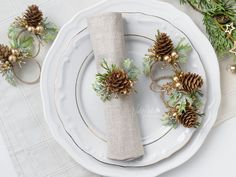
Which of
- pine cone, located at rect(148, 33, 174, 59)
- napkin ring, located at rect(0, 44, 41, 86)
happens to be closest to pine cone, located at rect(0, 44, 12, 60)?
napkin ring, located at rect(0, 44, 41, 86)

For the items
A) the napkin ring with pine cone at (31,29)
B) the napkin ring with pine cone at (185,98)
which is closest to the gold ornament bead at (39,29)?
the napkin ring with pine cone at (31,29)

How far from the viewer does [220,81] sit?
3.08 feet

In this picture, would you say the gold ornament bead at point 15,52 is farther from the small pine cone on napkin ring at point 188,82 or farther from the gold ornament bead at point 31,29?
the small pine cone on napkin ring at point 188,82

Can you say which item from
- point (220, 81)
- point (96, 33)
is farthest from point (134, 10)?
point (220, 81)

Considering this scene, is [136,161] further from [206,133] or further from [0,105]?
[0,105]

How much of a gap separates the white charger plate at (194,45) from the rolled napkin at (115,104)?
35mm

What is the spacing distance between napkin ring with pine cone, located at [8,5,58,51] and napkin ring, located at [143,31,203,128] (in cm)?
20

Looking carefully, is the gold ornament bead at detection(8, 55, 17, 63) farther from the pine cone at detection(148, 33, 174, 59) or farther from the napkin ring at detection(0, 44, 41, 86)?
the pine cone at detection(148, 33, 174, 59)

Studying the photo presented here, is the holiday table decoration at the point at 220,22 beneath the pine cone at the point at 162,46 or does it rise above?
above

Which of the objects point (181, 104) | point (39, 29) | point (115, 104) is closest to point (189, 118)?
point (181, 104)

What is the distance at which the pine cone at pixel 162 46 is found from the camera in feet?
2.85

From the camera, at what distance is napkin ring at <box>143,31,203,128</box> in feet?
2.84

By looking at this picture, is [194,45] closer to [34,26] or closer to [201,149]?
[201,149]

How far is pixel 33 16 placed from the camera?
909 mm
